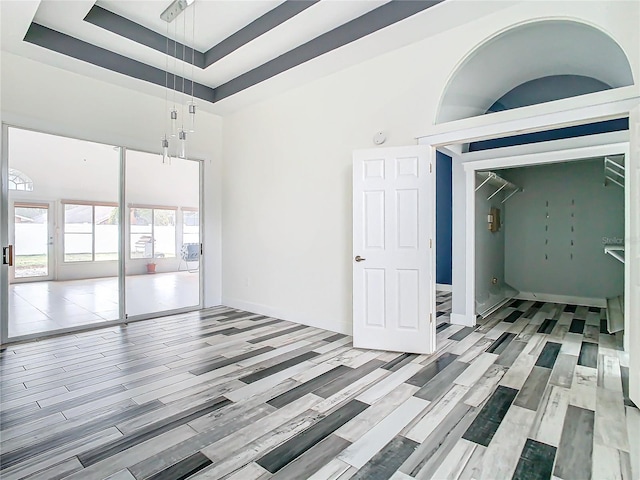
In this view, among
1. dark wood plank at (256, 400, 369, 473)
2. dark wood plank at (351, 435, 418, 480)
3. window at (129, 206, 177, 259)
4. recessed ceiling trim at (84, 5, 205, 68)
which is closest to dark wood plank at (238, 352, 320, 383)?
dark wood plank at (256, 400, 369, 473)

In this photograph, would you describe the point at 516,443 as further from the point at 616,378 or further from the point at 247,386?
the point at 247,386

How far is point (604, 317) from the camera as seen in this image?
5.02 metres

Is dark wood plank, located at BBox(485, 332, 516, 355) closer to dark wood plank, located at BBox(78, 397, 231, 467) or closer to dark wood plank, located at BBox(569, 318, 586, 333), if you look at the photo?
dark wood plank, located at BBox(569, 318, 586, 333)

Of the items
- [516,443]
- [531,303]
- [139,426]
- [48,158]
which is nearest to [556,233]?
[531,303]

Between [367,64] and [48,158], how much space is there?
4248mm

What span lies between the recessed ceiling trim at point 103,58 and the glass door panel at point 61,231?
1.03 m

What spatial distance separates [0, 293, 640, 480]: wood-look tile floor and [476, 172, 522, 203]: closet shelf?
229 cm

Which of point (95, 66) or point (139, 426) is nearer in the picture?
point (139, 426)

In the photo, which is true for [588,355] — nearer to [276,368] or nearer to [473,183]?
[473,183]

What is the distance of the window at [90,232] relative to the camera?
192 inches

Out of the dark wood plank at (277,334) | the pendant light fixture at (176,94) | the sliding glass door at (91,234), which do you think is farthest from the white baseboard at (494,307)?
the pendant light fixture at (176,94)

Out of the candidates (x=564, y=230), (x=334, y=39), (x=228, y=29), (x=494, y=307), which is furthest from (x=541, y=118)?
(x=564, y=230)

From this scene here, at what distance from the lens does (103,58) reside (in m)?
4.11

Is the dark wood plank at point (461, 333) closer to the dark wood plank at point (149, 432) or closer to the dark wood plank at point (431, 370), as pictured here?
the dark wood plank at point (431, 370)
